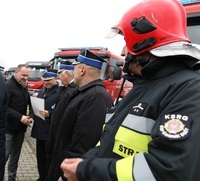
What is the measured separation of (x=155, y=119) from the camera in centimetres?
128

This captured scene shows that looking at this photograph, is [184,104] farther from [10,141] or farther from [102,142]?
[10,141]

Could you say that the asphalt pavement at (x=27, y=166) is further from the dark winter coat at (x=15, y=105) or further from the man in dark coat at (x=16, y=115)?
the dark winter coat at (x=15, y=105)

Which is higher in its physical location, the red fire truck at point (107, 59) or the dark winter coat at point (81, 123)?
the dark winter coat at point (81, 123)

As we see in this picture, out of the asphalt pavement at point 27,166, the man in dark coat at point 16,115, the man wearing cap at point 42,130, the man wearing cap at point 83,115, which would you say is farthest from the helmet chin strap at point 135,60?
the asphalt pavement at point 27,166

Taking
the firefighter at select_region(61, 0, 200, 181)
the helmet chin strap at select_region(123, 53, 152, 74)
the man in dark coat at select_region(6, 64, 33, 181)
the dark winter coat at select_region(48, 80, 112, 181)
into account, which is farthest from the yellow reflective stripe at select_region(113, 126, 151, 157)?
the man in dark coat at select_region(6, 64, 33, 181)

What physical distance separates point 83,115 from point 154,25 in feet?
4.47

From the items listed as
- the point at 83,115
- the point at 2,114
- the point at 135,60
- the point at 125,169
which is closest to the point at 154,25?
the point at 135,60

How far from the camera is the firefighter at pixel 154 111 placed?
1.11 metres

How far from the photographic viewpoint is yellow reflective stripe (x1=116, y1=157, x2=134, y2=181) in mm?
1200

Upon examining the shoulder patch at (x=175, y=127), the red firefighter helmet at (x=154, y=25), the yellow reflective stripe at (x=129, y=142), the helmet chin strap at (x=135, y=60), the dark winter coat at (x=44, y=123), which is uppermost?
the red firefighter helmet at (x=154, y=25)

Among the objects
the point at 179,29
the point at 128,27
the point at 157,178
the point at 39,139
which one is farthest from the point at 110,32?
the point at 39,139

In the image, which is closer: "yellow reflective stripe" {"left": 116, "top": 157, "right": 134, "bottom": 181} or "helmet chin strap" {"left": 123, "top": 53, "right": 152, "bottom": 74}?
"yellow reflective stripe" {"left": 116, "top": 157, "right": 134, "bottom": 181}

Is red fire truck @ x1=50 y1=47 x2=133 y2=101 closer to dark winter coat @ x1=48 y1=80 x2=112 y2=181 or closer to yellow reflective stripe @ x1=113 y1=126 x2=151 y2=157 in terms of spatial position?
dark winter coat @ x1=48 y1=80 x2=112 y2=181

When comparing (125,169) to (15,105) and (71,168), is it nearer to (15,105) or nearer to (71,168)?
(71,168)
